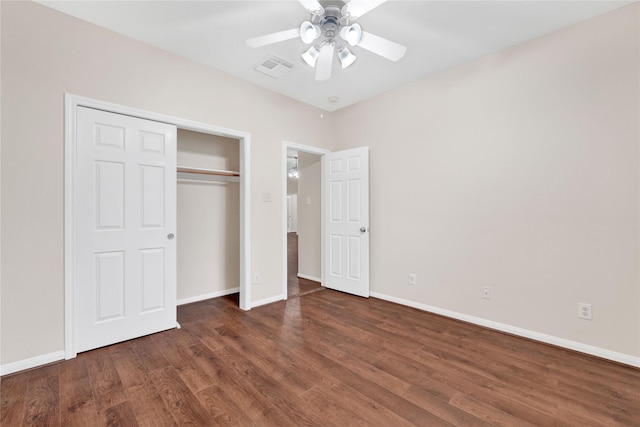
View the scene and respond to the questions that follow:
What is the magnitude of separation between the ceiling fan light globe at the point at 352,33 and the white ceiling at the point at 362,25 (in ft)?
1.36

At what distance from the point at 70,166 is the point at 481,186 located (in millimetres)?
3760

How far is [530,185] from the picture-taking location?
2.59 metres

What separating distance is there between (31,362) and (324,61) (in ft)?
10.6

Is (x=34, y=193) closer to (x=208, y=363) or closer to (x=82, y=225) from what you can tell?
(x=82, y=225)

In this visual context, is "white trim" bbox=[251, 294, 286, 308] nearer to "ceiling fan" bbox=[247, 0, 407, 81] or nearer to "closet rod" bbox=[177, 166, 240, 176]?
"closet rod" bbox=[177, 166, 240, 176]

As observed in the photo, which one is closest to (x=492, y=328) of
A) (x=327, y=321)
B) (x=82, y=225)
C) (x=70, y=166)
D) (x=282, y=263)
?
(x=327, y=321)

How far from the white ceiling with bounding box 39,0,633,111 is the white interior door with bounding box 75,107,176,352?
0.80 meters

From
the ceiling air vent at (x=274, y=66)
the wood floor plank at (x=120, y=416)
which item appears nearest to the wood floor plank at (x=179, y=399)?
the wood floor plank at (x=120, y=416)

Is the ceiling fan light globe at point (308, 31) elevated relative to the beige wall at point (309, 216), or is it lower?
elevated

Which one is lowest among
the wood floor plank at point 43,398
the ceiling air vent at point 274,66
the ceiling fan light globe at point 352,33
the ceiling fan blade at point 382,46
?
the wood floor plank at point 43,398

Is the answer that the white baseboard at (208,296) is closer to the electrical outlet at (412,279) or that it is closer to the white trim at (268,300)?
the white trim at (268,300)

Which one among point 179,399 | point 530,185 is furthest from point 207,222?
point 530,185

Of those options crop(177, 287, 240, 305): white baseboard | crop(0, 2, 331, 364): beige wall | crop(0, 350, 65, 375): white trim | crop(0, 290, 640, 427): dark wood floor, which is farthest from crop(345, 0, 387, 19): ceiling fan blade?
crop(177, 287, 240, 305): white baseboard

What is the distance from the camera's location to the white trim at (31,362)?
2.00 meters
